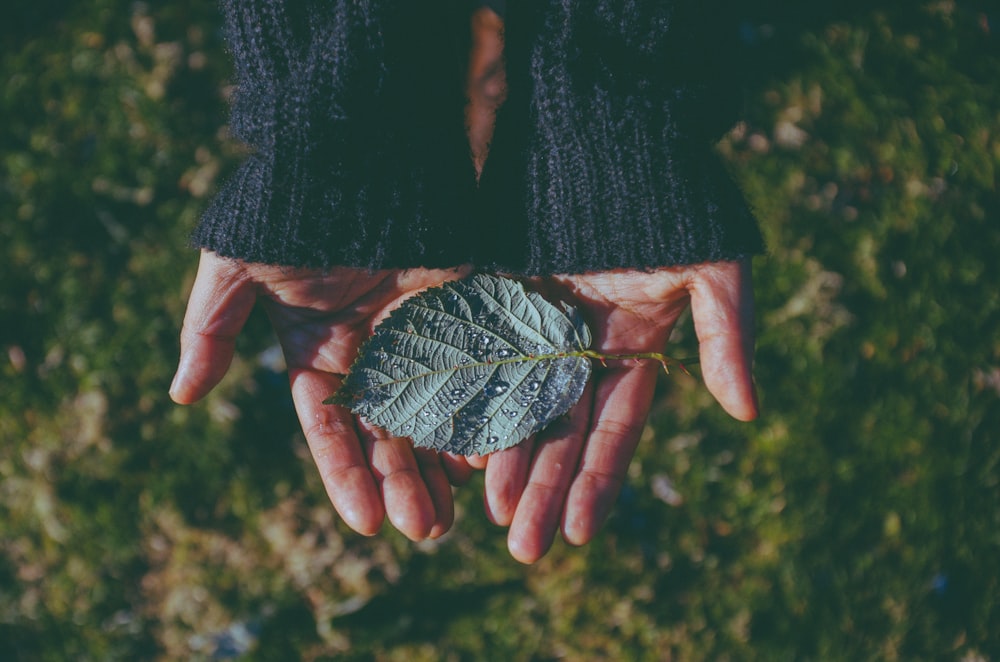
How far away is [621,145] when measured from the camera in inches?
81.6

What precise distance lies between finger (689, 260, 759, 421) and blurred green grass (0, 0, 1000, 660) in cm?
90

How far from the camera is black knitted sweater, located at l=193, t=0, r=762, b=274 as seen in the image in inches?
77.2

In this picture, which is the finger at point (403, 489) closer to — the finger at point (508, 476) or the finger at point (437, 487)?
the finger at point (437, 487)

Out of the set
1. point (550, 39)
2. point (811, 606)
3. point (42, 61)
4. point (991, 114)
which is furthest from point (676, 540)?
point (42, 61)

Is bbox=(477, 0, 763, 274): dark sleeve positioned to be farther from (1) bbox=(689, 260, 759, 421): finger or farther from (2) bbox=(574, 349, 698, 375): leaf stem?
(2) bbox=(574, 349, 698, 375): leaf stem

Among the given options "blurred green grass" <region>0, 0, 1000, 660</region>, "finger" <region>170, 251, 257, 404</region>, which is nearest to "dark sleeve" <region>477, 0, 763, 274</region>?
"finger" <region>170, 251, 257, 404</region>

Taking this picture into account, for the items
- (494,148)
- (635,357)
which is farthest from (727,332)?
(494,148)

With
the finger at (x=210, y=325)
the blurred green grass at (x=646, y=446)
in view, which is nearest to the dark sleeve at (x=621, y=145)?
the finger at (x=210, y=325)

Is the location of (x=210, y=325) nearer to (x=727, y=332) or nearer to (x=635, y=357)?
(x=635, y=357)

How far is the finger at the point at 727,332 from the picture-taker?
1.88 m

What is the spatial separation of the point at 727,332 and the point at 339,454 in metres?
1.08

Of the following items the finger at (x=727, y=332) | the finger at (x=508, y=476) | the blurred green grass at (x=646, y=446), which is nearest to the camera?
the finger at (x=727, y=332)

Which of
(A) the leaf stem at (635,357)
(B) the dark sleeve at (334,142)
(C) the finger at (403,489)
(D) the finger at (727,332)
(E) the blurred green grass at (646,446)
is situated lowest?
(E) the blurred green grass at (646,446)

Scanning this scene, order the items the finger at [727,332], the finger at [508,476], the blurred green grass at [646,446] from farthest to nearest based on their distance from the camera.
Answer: the blurred green grass at [646,446] < the finger at [508,476] < the finger at [727,332]
